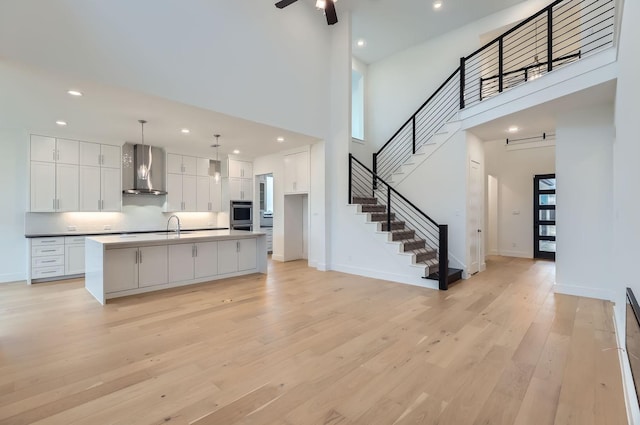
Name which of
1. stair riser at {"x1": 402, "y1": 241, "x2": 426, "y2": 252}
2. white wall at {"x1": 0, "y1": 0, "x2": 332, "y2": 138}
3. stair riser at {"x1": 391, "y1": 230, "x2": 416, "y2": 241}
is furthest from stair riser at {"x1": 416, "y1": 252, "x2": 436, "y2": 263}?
white wall at {"x1": 0, "y1": 0, "x2": 332, "y2": 138}

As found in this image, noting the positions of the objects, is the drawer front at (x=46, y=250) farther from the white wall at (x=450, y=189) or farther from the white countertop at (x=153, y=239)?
the white wall at (x=450, y=189)

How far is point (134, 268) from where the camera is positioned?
471 centimetres

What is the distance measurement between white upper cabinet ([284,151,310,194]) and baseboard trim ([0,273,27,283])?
5.60 meters

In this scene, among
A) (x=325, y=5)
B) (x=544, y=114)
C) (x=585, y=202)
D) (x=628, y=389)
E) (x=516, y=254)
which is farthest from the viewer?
(x=516, y=254)

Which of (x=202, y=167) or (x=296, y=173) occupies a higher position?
(x=202, y=167)

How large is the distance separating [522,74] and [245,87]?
22.1ft

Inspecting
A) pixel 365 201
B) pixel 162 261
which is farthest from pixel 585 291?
pixel 162 261

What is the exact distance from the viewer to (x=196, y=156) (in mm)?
7992

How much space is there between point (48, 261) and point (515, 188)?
11.3 m

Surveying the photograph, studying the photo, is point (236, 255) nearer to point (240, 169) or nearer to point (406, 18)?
point (240, 169)

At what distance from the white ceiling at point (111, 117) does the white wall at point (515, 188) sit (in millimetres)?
5938

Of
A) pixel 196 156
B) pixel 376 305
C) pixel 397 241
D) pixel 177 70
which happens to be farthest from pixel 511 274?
pixel 196 156

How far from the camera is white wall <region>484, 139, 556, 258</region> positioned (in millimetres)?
8227

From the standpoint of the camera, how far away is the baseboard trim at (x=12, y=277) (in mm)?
5648
